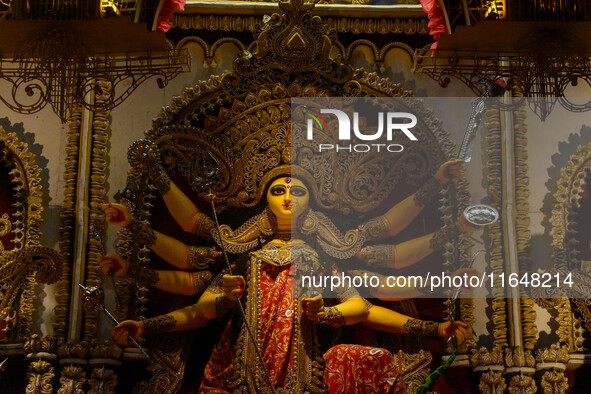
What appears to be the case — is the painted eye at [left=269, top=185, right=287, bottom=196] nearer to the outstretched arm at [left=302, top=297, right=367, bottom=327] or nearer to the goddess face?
the goddess face

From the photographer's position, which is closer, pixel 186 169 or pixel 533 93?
pixel 533 93

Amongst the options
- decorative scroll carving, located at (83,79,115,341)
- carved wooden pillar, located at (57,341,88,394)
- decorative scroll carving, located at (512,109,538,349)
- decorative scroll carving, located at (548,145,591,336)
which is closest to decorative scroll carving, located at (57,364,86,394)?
carved wooden pillar, located at (57,341,88,394)

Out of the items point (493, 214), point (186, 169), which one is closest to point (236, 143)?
point (186, 169)

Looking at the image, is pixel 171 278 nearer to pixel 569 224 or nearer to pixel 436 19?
pixel 436 19

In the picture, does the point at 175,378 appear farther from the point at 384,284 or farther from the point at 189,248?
the point at 384,284

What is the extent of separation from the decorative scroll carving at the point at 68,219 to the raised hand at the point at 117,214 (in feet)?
1.18

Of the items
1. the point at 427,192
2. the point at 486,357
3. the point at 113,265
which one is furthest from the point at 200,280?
the point at 486,357

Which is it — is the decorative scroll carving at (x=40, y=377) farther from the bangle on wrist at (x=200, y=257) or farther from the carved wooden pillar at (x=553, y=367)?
the carved wooden pillar at (x=553, y=367)

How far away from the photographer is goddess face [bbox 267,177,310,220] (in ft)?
20.6

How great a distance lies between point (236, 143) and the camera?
21.1 feet

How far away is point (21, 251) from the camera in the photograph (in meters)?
6.20

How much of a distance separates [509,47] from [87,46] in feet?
6.64

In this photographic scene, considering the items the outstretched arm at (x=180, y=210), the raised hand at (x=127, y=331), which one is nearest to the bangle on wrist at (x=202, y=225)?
the outstretched arm at (x=180, y=210)

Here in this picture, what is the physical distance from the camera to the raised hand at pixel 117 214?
238 inches
